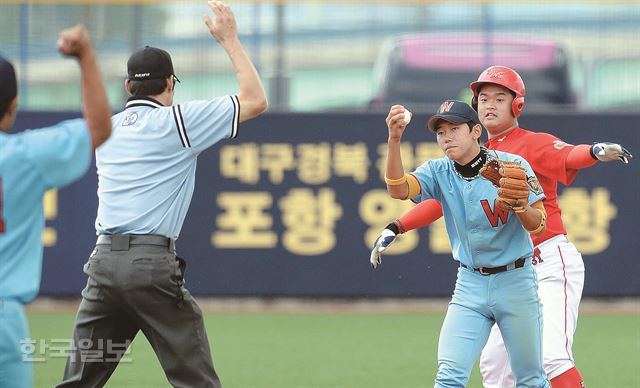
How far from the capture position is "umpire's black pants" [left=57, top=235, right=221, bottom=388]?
5855 mm

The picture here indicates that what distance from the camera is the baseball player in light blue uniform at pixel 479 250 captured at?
20.7 ft

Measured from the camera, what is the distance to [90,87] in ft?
15.2

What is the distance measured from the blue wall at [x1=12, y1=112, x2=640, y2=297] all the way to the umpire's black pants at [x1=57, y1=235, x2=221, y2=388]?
811 centimetres

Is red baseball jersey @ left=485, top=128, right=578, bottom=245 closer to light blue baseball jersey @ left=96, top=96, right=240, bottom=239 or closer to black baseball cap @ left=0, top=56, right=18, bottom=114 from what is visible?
light blue baseball jersey @ left=96, top=96, right=240, bottom=239

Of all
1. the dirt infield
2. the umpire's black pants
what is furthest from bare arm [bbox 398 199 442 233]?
the dirt infield

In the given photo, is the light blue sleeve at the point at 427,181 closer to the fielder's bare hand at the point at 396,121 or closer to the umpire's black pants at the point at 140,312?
the fielder's bare hand at the point at 396,121

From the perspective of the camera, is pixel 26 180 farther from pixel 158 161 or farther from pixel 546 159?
pixel 546 159

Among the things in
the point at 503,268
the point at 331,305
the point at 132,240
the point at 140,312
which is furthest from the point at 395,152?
the point at 331,305

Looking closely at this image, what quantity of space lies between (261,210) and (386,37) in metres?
3.02

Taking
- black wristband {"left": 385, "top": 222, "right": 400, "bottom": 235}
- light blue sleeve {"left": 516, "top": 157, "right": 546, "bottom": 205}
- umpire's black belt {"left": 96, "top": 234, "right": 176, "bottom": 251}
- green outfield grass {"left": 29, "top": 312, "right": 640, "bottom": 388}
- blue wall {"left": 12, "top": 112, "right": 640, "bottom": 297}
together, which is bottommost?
green outfield grass {"left": 29, "top": 312, "right": 640, "bottom": 388}

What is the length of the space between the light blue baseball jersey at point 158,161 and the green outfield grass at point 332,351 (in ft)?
10.2

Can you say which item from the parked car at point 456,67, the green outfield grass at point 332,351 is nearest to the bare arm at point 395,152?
the green outfield grass at point 332,351

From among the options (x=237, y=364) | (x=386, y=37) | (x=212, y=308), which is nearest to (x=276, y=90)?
(x=386, y=37)

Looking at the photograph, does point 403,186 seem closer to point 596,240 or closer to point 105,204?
point 105,204
